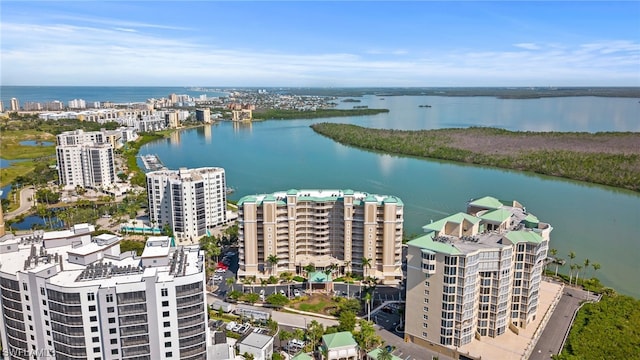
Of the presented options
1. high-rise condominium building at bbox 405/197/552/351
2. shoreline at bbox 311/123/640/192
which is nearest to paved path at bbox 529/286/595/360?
high-rise condominium building at bbox 405/197/552/351

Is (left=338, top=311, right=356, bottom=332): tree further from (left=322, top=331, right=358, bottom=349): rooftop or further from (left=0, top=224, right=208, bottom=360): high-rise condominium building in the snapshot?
(left=0, top=224, right=208, bottom=360): high-rise condominium building

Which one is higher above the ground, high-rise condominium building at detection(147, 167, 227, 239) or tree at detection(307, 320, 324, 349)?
high-rise condominium building at detection(147, 167, 227, 239)

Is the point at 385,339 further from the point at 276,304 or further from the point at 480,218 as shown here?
the point at 480,218

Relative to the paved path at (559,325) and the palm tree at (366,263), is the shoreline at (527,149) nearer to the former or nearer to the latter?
the paved path at (559,325)

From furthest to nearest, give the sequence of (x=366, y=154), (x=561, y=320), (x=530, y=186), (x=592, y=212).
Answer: (x=366, y=154), (x=530, y=186), (x=592, y=212), (x=561, y=320)

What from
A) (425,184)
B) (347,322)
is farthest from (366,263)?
(425,184)

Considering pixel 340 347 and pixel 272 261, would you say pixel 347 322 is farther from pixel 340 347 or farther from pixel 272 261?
pixel 272 261

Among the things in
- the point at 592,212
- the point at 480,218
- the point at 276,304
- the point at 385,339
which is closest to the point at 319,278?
the point at 276,304
